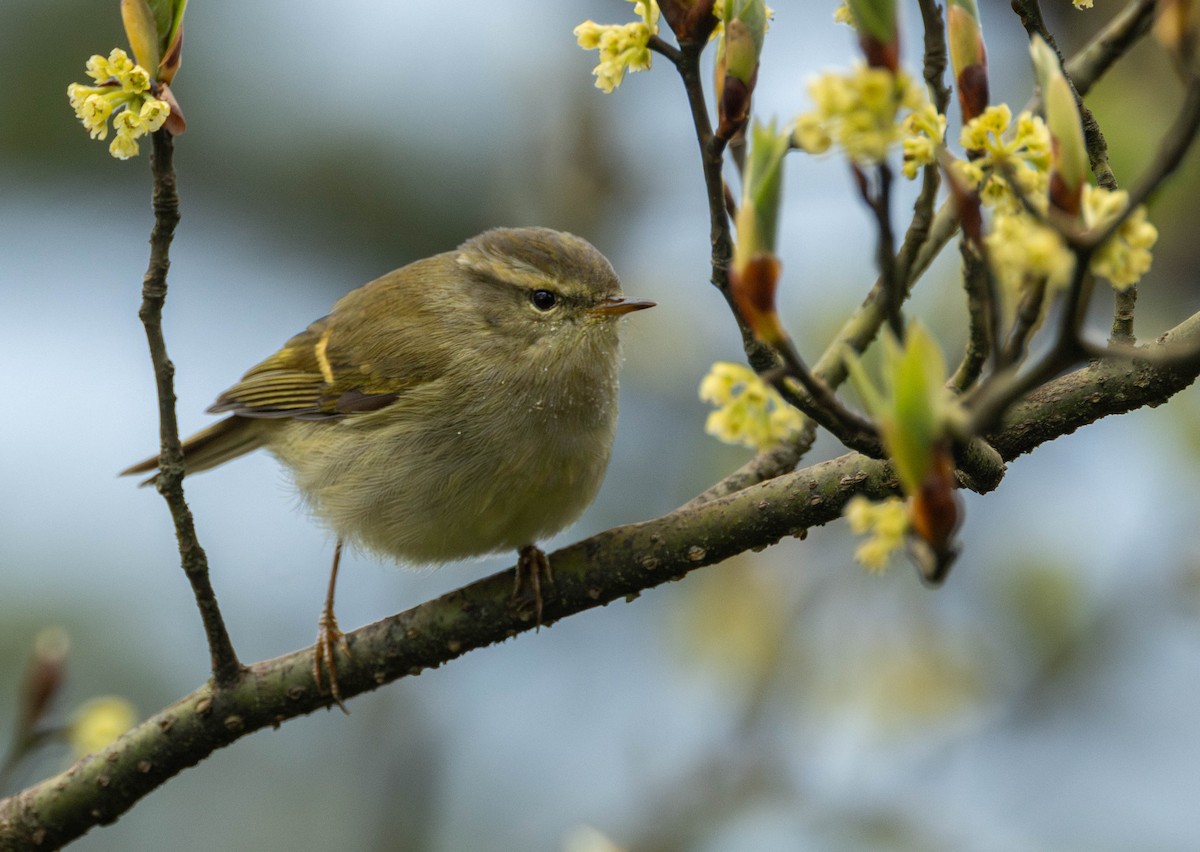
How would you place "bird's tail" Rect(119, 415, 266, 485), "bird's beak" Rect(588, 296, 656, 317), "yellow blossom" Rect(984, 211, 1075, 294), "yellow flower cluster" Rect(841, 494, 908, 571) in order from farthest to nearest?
"bird's tail" Rect(119, 415, 266, 485)
"bird's beak" Rect(588, 296, 656, 317)
"yellow flower cluster" Rect(841, 494, 908, 571)
"yellow blossom" Rect(984, 211, 1075, 294)

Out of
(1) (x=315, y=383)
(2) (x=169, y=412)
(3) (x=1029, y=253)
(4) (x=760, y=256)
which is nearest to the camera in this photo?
(3) (x=1029, y=253)

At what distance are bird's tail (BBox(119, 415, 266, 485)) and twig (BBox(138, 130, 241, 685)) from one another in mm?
2022

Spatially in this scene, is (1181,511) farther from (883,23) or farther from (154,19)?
(154,19)

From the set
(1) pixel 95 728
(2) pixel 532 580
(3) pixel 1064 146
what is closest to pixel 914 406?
(3) pixel 1064 146

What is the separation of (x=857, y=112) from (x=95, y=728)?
2.55 m

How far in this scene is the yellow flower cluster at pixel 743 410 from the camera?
189cm

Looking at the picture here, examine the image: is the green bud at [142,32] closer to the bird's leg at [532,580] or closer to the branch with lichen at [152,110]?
the branch with lichen at [152,110]

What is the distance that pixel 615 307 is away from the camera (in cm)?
404

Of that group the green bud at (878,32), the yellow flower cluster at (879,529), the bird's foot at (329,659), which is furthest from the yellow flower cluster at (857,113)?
the bird's foot at (329,659)

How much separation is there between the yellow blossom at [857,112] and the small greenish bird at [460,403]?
2.15 metres

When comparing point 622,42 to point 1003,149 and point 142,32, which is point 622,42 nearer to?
point 1003,149

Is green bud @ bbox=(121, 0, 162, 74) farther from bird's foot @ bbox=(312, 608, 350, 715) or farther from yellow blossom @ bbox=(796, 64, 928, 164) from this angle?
bird's foot @ bbox=(312, 608, 350, 715)

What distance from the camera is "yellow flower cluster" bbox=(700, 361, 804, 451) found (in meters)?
1.89

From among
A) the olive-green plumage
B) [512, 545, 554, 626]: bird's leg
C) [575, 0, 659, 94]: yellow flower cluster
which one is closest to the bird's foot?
[512, 545, 554, 626]: bird's leg
